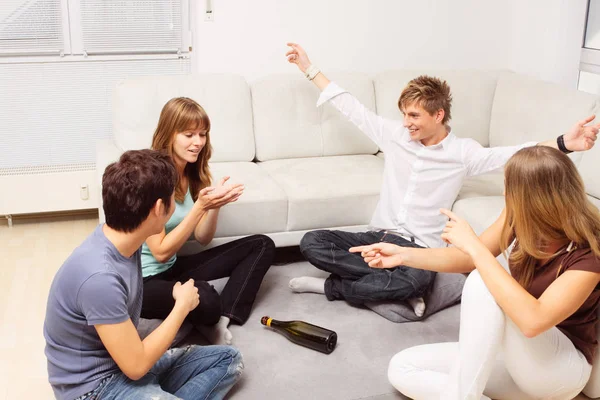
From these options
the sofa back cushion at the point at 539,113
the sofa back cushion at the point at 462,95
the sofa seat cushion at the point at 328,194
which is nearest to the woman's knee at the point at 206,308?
the sofa seat cushion at the point at 328,194

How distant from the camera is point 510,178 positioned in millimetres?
1987

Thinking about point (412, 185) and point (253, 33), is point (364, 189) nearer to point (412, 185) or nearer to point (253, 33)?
point (412, 185)

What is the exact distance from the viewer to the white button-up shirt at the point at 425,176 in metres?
3.01

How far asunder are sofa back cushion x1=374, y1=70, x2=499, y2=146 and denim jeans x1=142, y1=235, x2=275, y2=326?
124 centimetres

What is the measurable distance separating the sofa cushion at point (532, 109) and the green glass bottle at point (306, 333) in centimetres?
147

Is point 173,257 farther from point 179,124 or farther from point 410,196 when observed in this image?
point 410,196

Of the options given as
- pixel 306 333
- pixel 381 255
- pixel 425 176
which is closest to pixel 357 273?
pixel 306 333

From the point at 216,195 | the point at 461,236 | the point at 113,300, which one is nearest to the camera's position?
the point at 113,300

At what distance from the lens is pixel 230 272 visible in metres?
2.90


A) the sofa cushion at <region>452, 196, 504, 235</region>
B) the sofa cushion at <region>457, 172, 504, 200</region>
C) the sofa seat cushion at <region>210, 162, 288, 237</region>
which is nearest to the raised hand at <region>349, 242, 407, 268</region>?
the sofa cushion at <region>452, 196, 504, 235</region>

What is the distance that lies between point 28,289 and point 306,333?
126 cm

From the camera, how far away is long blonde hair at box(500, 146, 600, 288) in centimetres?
194

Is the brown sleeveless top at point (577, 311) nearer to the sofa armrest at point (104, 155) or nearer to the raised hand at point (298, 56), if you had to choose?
the raised hand at point (298, 56)

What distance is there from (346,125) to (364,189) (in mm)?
566
